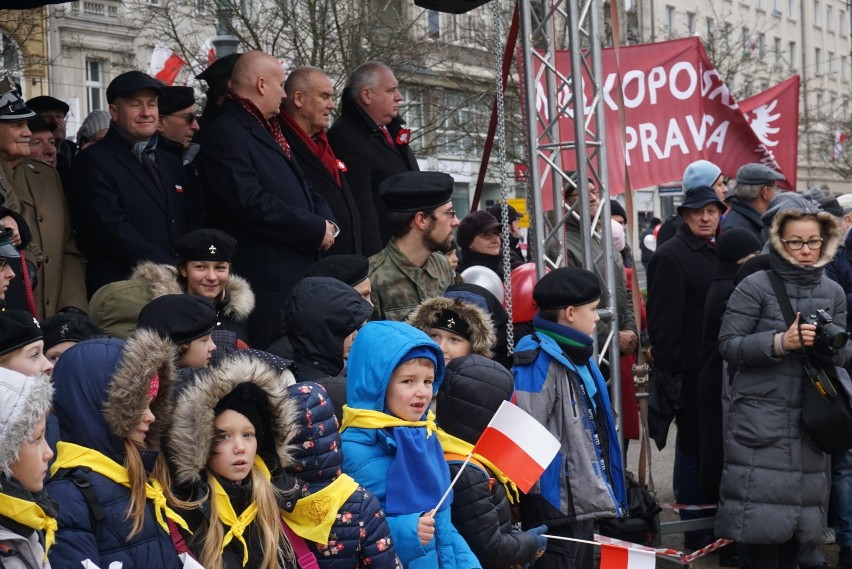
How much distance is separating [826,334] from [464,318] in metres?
2.14

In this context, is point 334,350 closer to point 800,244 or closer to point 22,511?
point 22,511

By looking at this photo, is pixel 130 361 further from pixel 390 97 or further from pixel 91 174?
pixel 390 97

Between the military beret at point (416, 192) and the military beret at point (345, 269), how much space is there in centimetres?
71

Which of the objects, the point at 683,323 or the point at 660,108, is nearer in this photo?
the point at 683,323

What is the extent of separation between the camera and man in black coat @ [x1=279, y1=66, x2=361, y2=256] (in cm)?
668

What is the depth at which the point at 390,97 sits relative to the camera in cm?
705

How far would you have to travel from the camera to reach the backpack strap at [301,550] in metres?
3.88

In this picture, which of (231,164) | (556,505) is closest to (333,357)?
(556,505)

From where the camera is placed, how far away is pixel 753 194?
328 inches

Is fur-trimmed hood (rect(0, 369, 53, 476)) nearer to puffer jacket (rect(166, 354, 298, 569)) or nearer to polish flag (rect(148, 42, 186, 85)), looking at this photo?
puffer jacket (rect(166, 354, 298, 569))

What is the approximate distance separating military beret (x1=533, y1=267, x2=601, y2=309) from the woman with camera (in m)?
1.21

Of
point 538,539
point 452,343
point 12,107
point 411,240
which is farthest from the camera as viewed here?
point 411,240

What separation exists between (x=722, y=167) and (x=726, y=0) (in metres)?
49.3

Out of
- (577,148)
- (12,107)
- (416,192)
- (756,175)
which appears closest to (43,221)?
(12,107)
